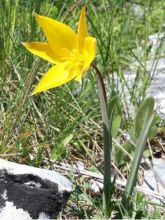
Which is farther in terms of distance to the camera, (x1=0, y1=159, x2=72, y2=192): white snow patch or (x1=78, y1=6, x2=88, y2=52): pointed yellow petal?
(x1=0, y1=159, x2=72, y2=192): white snow patch

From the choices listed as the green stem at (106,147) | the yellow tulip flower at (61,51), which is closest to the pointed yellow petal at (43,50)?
the yellow tulip flower at (61,51)

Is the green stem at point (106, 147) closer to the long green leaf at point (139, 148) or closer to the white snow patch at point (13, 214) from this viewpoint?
the long green leaf at point (139, 148)

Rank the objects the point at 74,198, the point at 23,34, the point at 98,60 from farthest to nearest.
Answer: the point at 98,60 → the point at 23,34 → the point at 74,198

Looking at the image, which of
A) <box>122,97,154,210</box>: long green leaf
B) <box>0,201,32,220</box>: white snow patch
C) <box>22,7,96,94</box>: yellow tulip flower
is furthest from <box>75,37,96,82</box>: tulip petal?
<box>0,201,32,220</box>: white snow patch

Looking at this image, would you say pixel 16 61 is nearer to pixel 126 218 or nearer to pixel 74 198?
pixel 74 198

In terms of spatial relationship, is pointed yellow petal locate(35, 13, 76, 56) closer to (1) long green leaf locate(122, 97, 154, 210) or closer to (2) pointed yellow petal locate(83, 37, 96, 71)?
(2) pointed yellow petal locate(83, 37, 96, 71)

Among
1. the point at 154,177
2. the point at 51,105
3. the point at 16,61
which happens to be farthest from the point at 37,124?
the point at 154,177

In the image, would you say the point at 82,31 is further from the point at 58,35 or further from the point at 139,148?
the point at 139,148
